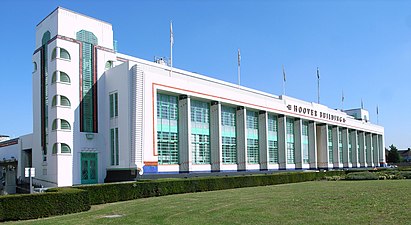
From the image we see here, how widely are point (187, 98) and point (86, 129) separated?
34.3 feet

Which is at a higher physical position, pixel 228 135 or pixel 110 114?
pixel 110 114

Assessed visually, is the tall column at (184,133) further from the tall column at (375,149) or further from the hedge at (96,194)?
the tall column at (375,149)

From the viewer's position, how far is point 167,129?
39.6 m

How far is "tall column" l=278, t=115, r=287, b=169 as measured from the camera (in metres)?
56.3

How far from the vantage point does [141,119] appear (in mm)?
35875

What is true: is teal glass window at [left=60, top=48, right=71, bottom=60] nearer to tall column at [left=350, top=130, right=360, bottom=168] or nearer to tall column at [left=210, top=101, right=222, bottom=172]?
tall column at [left=210, top=101, right=222, bottom=172]

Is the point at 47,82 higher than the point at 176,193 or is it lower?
higher

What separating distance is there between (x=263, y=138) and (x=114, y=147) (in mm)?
22659

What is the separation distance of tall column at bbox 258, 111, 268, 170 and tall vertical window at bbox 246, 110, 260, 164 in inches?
20.5

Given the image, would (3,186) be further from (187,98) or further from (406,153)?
(406,153)

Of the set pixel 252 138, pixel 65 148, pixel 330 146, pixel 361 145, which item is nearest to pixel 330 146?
pixel 330 146

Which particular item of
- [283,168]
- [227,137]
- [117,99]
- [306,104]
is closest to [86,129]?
[117,99]

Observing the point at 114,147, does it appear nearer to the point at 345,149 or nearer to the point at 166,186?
the point at 166,186

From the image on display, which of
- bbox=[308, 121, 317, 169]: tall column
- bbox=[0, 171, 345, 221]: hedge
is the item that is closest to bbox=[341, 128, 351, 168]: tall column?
bbox=[308, 121, 317, 169]: tall column
